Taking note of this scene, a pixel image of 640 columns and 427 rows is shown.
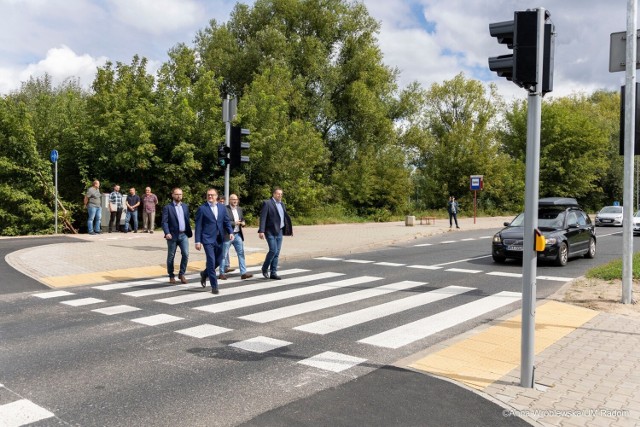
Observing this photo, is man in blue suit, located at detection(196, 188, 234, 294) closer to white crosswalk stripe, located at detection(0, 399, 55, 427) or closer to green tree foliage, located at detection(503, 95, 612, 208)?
white crosswalk stripe, located at detection(0, 399, 55, 427)

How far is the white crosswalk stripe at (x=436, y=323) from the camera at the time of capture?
248 inches

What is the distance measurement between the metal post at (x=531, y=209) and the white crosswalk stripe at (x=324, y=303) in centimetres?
364

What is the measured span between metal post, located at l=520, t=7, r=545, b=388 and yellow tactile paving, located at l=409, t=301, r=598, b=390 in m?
0.47

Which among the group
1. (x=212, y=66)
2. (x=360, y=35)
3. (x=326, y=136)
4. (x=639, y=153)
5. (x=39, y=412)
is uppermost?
(x=360, y=35)

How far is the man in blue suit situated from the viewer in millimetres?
9344

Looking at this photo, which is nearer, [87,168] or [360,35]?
[87,168]

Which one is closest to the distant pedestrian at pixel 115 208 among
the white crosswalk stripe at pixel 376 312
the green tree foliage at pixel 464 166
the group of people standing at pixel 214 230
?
the group of people standing at pixel 214 230

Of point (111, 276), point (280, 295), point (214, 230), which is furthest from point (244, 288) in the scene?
point (111, 276)

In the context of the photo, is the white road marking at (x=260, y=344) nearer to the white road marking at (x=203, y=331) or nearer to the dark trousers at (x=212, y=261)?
the white road marking at (x=203, y=331)

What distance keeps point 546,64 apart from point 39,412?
16.2 ft

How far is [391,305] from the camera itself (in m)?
8.35

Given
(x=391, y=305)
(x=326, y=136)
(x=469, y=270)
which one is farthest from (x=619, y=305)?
(x=326, y=136)

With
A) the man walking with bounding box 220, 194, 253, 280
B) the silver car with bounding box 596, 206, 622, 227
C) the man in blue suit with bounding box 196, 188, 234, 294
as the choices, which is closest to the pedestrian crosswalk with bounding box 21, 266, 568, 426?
the man walking with bounding box 220, 194, 253, 280

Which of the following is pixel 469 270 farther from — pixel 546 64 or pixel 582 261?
pixel 546 64
